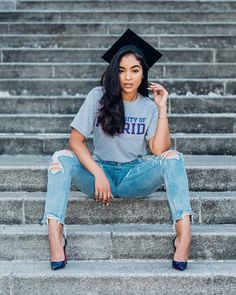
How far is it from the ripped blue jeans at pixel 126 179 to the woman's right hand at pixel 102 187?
0.33ft

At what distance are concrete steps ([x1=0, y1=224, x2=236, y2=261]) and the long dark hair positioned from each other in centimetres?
66

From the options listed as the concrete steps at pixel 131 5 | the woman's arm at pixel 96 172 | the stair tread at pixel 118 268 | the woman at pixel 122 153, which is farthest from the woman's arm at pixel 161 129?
the concrete steps at pixel 131 5

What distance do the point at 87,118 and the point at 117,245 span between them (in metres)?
0.80

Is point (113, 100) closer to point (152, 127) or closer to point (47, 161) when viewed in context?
point (152, 127)

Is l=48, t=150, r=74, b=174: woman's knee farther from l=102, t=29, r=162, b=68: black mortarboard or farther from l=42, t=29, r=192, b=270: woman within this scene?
l=102, t=29, r=162, b=68: black mortarboard

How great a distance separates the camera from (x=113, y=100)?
3291 millimetres

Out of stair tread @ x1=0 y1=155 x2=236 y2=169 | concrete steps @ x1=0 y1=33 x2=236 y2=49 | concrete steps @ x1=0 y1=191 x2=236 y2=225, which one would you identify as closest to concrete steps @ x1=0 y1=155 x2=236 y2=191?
stair tread @ x1=0 y1=155 x2=236 y2=169

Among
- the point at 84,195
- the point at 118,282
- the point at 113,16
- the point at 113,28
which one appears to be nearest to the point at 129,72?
the point at 84,195

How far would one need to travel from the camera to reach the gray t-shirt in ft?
10.9

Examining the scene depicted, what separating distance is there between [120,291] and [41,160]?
1476mm

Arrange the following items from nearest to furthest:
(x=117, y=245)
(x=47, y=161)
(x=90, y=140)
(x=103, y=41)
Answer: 1. (x=117, y=245)
2. (x=47, y=161)
3. (x=90, y=140)
4. (x=103, y=41)

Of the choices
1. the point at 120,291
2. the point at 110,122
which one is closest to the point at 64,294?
the point at 120,291

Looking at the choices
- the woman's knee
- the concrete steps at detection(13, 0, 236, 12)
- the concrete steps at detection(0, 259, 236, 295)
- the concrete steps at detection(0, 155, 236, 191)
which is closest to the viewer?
the concrete steps at detection(0, 259, 236, 295)

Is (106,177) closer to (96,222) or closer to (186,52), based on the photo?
(96,222)
